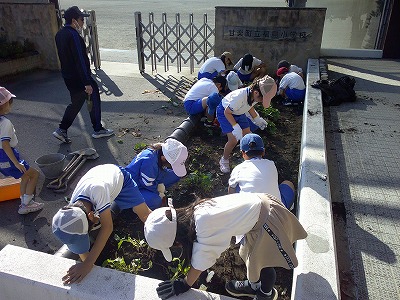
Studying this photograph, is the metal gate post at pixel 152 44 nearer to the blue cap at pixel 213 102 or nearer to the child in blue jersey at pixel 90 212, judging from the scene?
the blue cap at pixel 213 102

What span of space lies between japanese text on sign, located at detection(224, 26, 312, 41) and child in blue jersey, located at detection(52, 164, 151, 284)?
6667 mm

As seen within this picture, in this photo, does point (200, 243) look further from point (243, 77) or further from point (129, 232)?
point (243, 77)

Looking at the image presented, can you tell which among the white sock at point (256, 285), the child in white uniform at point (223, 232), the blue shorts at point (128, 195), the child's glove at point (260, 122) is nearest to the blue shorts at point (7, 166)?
the blue shorts at point (128, 195)

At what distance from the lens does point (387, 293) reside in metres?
2.39

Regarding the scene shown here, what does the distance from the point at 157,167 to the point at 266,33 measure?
6384 mm

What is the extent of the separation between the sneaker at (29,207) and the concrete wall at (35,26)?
6828 millimetres

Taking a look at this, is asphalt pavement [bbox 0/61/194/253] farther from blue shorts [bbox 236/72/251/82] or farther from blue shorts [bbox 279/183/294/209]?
blue shorts [bbox 279/183/294/209]

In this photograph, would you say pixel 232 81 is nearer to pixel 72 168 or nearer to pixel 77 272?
pixel 72 168

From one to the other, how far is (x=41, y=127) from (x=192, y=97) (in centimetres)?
252

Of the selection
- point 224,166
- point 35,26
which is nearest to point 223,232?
point 224,166

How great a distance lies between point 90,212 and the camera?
232cm

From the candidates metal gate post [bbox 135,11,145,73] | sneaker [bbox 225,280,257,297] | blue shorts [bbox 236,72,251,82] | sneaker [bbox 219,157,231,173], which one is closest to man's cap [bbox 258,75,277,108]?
sneaker [bbox 219,157,231,173]

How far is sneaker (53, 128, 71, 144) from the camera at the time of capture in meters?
5.00

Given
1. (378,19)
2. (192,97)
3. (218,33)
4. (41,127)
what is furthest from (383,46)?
(41,127)
